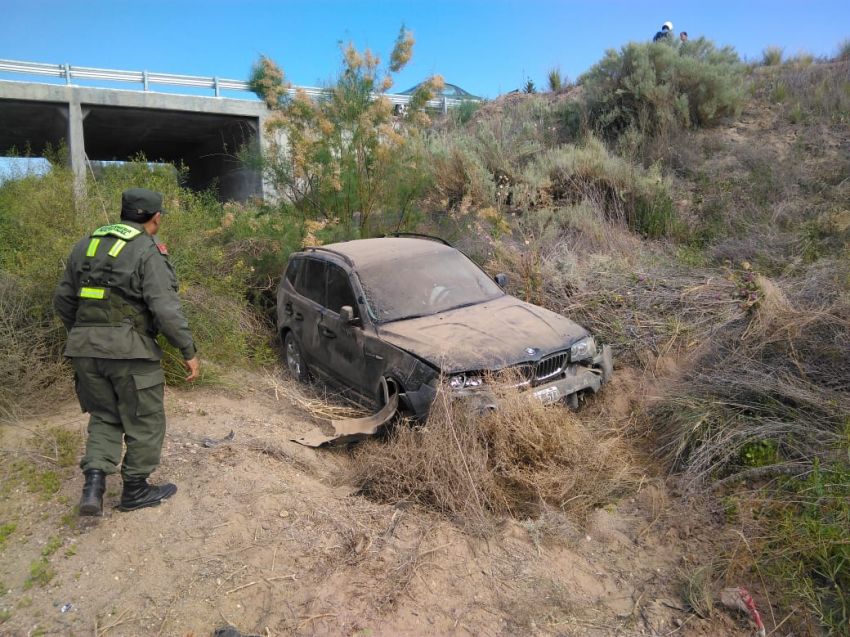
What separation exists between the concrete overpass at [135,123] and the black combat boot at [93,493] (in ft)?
37.9

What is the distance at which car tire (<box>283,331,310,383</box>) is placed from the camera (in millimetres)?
6827

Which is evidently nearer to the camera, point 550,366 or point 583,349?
point 550,366

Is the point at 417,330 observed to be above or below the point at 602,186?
below

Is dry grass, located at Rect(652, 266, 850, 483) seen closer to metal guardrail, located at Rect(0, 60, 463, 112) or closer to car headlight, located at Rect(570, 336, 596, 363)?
car headlight, located at Rect(570, 336, 596, 363)

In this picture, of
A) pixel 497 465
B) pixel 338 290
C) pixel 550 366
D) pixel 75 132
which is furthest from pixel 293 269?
pixel 75 132

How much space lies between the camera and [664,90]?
41.3ft

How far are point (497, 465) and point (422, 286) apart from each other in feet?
7.76

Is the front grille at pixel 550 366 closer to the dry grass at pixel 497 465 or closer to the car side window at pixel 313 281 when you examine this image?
the dry grass at pixel 497 465

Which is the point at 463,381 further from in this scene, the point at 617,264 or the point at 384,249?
the point at 617,264

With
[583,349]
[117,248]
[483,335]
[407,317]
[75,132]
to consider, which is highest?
[75,132]

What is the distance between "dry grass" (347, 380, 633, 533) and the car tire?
8.93 feet

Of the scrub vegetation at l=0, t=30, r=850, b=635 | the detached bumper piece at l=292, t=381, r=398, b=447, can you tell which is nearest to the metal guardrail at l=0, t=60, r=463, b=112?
the scrub vegetation at l=0, t=30, r=850, b=635

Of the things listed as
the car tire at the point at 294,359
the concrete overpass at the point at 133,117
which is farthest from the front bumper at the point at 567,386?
the concrete overpass at the point at 133,117

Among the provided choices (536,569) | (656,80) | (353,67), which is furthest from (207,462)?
(656,80)
